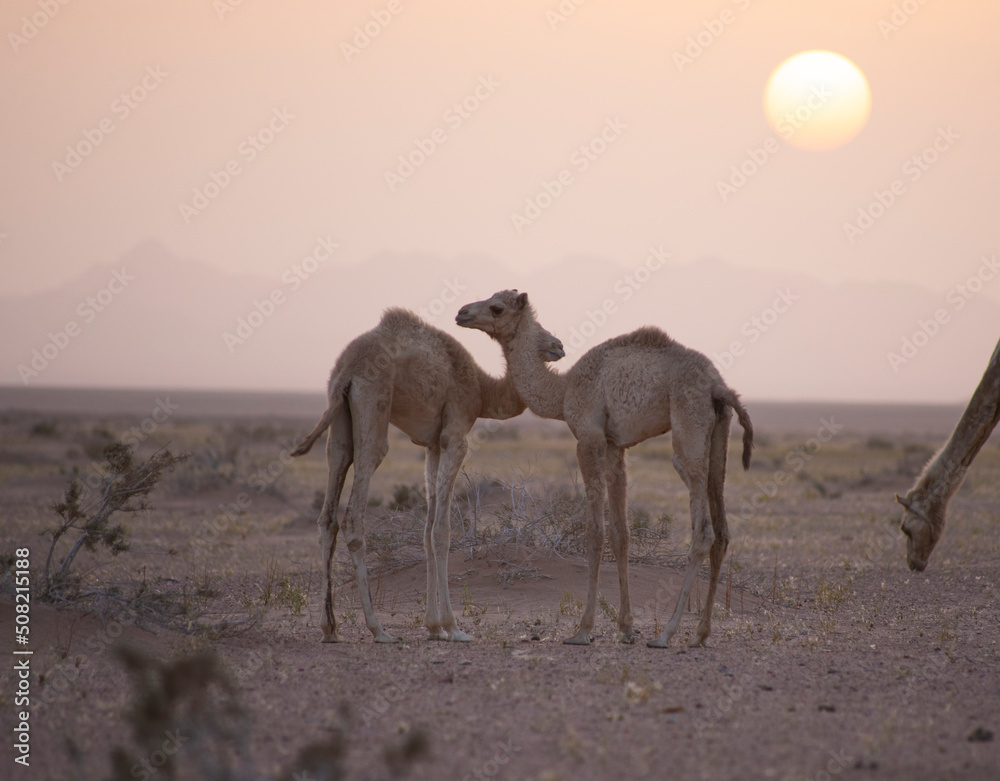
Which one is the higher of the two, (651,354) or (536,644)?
(651,354)

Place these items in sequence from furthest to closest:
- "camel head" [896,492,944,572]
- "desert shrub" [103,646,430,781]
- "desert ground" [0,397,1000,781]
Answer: "camel head" [896,492,944,572] → "desert ground" [0,397,1000,781] → "desert shrub" [103,646,430,781]

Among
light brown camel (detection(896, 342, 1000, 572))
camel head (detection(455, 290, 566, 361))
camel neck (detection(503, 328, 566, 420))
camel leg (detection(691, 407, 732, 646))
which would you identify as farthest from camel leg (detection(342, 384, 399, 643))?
light brown camel (detection(896, 342, 1000, 572))

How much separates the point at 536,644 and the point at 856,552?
31.6ft

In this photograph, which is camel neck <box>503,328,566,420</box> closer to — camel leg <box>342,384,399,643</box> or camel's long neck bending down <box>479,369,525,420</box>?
camel's long neck bending down <box>479,369,525,420</box>

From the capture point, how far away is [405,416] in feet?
30.0

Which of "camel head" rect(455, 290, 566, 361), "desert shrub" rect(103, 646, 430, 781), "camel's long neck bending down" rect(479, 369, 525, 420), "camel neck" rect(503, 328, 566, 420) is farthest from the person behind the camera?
"camel's long neck bending down" rect(479, 369, 525, 420)

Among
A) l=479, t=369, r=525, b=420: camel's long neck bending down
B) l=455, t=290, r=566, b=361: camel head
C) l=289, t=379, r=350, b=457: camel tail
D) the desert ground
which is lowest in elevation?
the desert ground

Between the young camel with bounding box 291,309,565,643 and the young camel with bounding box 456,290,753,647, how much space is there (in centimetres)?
47

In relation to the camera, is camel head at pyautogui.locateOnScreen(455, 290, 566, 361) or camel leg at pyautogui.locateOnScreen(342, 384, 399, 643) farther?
camel head at pyautogui.locateOnScreen(455, 290, 566, 361)

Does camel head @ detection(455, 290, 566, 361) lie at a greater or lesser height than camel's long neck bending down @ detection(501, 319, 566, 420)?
greater

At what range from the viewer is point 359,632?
9.14 metres

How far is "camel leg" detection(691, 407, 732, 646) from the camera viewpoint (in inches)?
327

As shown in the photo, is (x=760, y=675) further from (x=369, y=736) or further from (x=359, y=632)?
(x=359, y=632)

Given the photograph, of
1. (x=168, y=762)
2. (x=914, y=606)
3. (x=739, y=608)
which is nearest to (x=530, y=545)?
(x=739, y=608)
